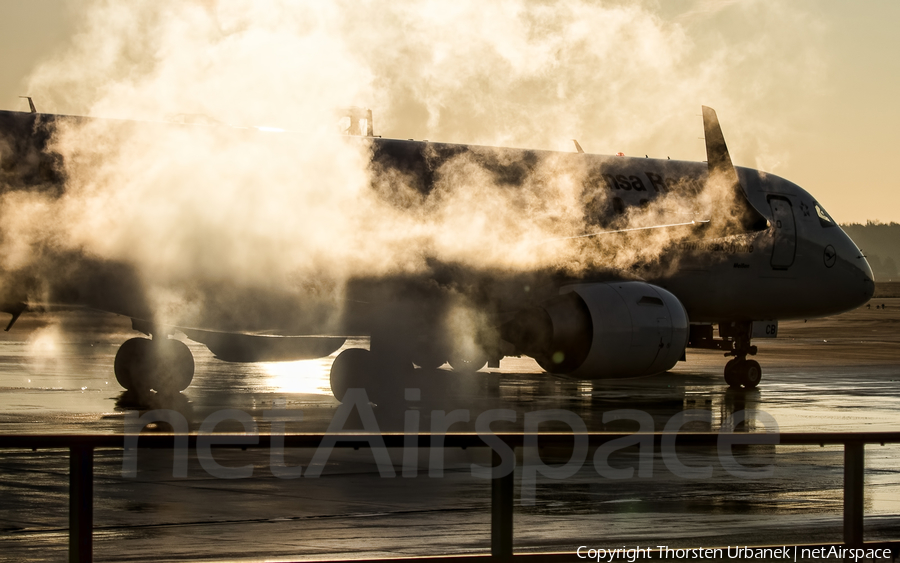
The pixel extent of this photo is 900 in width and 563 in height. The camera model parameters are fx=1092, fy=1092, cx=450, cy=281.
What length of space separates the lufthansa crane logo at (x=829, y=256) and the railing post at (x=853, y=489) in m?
15.8

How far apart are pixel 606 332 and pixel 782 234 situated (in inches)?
243

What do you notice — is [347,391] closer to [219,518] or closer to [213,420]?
[213,420]

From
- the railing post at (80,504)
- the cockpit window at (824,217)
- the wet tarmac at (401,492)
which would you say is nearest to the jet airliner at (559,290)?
the cockpit window at (824,217)

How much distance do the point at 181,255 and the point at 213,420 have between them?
7.10ft

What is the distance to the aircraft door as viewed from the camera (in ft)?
64.7

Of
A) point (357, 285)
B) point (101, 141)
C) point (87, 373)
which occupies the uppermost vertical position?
point (101, 141)

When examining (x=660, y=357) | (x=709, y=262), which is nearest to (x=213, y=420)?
(x=660, y=357)

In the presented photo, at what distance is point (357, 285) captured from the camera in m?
15.3

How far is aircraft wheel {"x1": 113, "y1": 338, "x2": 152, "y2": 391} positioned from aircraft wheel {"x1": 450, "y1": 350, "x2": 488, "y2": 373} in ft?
16.6

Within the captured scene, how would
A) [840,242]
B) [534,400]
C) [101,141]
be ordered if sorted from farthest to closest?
[840,242] → [534,400] → [101,141]

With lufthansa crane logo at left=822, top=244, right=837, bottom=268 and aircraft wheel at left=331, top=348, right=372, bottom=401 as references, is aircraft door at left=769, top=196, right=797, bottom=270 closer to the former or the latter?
lufthansa crane logo at left=822, top=244, right=837, bottom=268

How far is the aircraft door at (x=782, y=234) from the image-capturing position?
19734mm

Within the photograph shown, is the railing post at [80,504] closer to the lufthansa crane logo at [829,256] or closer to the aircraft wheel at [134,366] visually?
the aircraft wheel at [134,366]

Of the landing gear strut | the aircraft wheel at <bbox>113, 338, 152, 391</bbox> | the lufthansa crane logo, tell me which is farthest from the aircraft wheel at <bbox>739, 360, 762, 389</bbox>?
the aircraft wheel at <bbox>113, 338, 152, 391</bbox>
